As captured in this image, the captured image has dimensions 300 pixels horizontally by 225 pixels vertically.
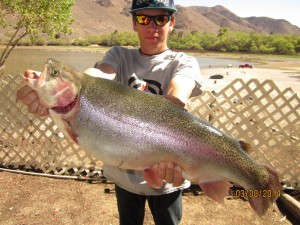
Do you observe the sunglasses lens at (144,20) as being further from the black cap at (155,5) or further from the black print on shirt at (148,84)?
the black print on shirt at (148,84)

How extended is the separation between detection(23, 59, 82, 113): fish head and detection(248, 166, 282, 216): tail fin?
166 centimetres

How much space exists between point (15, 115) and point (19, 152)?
2.94 feet

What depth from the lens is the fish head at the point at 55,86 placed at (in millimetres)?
2207

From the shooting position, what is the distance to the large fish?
2.24m

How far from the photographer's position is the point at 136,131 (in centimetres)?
Result: 228

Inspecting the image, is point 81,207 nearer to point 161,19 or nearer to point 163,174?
point 163,174

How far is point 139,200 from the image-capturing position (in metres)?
3.01

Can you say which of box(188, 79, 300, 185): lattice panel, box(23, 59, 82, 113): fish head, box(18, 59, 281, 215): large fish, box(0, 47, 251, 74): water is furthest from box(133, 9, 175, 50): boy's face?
box(0, 47, 251, 74): water

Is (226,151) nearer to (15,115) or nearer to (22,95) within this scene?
(22,95)

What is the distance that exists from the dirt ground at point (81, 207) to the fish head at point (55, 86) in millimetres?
3509

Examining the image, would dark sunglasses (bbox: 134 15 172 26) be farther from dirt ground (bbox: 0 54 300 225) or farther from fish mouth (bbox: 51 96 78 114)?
dirt ground (bbox: 0 54 300 225)

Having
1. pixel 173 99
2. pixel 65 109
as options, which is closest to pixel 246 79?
pixel 173 99

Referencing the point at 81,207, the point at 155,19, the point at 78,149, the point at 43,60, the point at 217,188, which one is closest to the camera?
the point at 217,188

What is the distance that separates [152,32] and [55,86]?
3.25 ft
